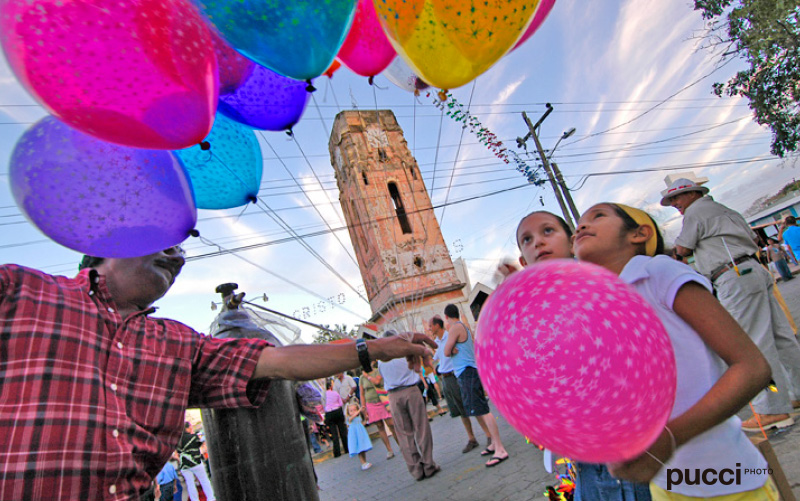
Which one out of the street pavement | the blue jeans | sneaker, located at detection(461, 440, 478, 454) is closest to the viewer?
the blue jeans

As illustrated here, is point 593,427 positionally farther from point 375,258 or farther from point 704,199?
point 375,258

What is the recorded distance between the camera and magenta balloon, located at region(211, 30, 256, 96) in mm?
1749

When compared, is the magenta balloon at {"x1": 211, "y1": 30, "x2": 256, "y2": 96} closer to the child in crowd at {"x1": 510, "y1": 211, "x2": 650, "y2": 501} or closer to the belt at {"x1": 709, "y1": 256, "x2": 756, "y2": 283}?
the child in crowd at {"x1": 510, "y1": 211, "x2": 650, "y2": 501}

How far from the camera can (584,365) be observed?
86 cm

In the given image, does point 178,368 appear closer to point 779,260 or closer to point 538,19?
point 538,19

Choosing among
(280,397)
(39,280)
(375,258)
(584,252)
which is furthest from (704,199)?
(375,258)

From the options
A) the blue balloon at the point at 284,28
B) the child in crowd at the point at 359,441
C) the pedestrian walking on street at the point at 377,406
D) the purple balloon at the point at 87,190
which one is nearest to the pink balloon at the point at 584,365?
the blue balloon at the point at 284,28

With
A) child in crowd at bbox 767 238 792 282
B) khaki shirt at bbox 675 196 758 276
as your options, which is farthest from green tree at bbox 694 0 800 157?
khaki shirt at bbox 675 196 758 276

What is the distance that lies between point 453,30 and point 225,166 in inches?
56.7

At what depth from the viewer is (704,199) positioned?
3.28 metres

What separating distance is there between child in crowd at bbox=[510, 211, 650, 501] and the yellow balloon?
73cm

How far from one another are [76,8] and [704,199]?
4103 millimetres

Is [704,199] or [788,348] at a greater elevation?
[704,199]

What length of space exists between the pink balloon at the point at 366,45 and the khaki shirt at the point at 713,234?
2.90 metres
